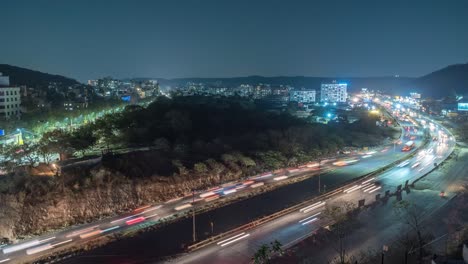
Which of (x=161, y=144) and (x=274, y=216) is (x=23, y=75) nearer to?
(x=161, y=144)

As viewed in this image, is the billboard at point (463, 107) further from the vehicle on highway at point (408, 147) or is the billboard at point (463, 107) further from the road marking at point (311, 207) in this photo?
the road marking at point (311, 207)

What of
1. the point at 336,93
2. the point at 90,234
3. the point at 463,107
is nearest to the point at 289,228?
the point at 90,234

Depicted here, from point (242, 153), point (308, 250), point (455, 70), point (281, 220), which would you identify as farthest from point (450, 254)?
point (455, 70)

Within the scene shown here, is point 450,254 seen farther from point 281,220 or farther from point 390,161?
point 390,161

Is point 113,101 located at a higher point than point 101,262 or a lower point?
higher

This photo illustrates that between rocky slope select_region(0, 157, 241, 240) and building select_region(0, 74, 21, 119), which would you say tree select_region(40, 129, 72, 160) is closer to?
rocky slope select_region(0, 157, 241, 240)

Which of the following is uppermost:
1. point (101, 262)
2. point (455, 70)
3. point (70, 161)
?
point (455, 70)
